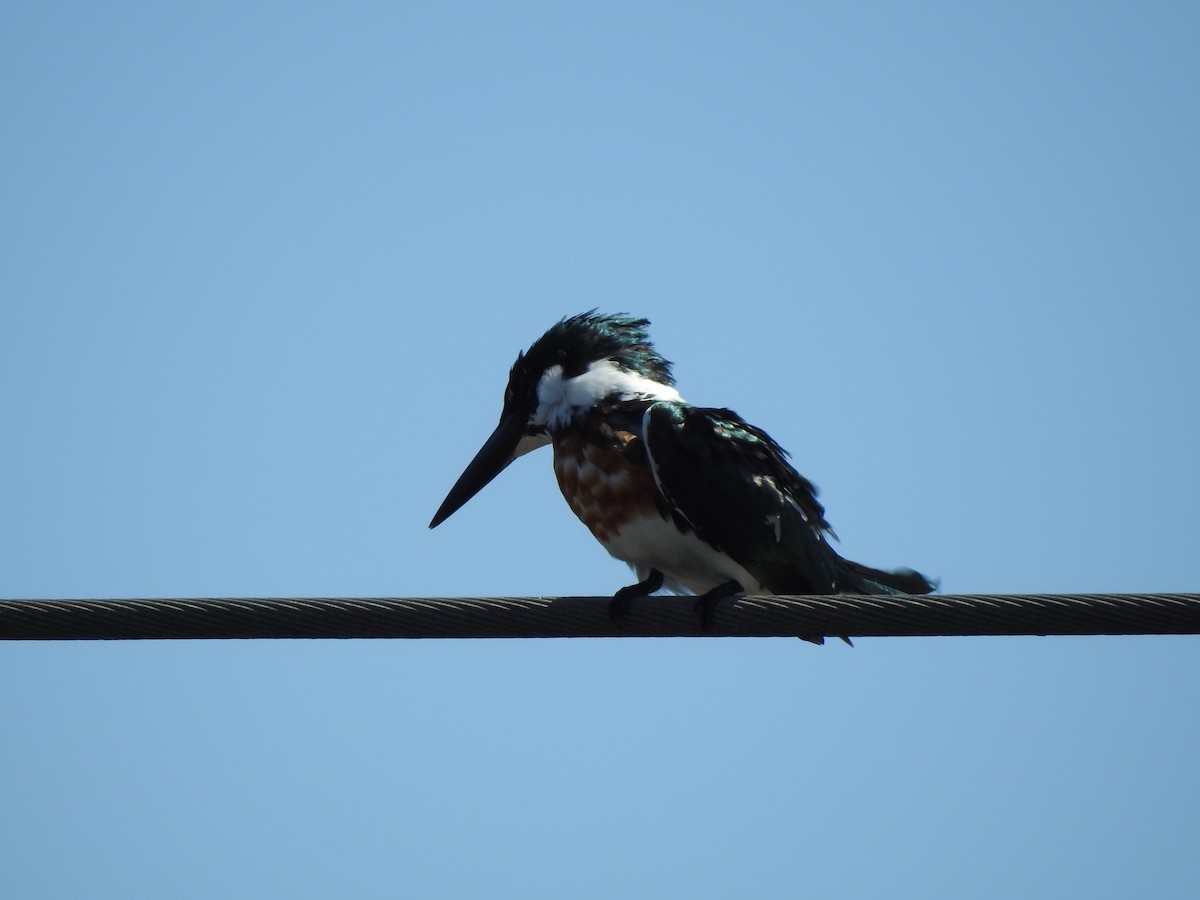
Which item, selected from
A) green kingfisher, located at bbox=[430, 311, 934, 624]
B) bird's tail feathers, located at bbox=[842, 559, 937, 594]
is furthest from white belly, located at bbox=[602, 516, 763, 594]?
bird's tail feathers, located at bbox=[842, 559, 937, 594]

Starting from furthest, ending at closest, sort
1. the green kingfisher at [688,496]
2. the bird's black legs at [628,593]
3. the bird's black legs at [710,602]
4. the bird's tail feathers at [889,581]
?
the bird's tail feathers at [889,581]
the green kingfisher at [688,496]
the bird's black legs at [710,602]
the bird's black legs at [628,593]

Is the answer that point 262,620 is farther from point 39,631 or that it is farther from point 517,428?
point 517,428

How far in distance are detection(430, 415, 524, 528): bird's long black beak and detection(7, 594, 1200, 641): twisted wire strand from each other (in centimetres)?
225

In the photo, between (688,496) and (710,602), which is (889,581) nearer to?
(688,496)

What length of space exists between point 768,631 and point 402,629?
2.84 feet

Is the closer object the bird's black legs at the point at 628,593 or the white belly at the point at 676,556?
the bird's black legs at the point at 628,593

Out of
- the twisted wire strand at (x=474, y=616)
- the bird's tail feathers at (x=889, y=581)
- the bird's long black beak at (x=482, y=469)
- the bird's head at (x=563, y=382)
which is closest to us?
the twisted wire strand at (x=474, y=616)

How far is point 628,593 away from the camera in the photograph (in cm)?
423

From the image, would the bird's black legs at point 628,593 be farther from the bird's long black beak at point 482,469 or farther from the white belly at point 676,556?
the bird's long black beak at point 482,469

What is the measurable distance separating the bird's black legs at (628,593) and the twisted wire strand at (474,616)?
0.24m

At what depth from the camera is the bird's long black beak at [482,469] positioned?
5.48 metres

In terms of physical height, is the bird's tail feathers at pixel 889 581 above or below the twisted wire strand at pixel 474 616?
above

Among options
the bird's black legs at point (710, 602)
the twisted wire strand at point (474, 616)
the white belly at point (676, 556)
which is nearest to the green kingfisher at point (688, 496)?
the white belly at point (676, 556)

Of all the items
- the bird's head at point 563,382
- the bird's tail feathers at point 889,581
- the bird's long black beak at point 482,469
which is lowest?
the bird's tail feathers at point 889,581
